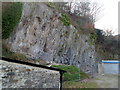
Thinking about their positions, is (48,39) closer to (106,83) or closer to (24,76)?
(24,76)

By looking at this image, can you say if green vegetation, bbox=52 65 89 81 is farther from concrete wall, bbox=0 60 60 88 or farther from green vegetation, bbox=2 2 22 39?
green vegetation, bbox=2 2 22 39

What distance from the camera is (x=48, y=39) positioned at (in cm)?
1092

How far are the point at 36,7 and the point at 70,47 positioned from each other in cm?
509

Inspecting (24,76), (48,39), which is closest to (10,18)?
(48,39)

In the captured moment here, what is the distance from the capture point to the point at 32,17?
31.7 feet

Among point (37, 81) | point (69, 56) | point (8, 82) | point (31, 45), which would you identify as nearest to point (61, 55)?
point (69, 56)

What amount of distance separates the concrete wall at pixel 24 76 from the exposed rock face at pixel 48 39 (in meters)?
3.26

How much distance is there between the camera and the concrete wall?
13.4ft

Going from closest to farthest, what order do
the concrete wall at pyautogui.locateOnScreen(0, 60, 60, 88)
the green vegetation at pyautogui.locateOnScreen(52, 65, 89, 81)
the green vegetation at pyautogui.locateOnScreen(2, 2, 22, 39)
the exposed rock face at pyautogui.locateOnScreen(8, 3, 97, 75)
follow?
the concrete wall at pyautogui.locateOnScreen(0, 60, 60, 88) → the green vegetation at pyautogui.locateOnScreen(2, 2, 22, 39) → the exposed rock face at pyautogui.locateOnScreen(8, 3, 97, 75) → the green vegetation at pyautogui.locateOnScreen(52, 65, 89, 81)

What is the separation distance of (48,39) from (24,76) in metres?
6.47

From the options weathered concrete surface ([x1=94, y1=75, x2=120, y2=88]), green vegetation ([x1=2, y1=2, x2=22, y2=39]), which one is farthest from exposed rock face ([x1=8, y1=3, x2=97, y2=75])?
weathered concrete surface ([x1=94, y1=75, x2=120, y2=88])

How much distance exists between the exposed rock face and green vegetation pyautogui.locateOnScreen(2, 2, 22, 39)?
586mm

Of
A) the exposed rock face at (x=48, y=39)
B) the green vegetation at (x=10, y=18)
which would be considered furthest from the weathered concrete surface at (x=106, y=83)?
the green vegetation at (x=10, y=18)

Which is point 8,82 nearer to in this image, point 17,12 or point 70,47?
point 17,12
